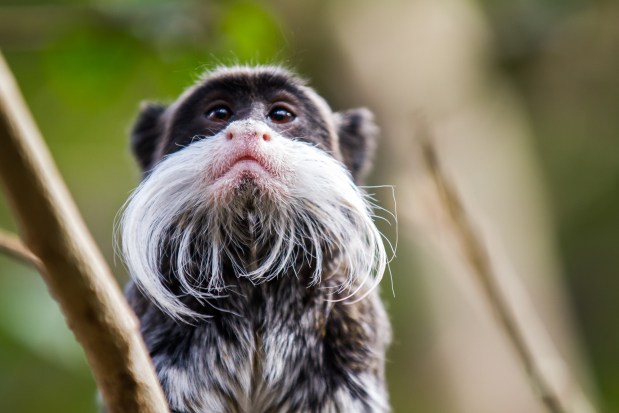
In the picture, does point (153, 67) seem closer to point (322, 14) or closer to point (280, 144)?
point (280, 144)

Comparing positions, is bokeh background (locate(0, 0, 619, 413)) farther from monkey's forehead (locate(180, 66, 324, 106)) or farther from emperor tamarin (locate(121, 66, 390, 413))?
emperor tamarin (locate(121, 66, 390, 413))

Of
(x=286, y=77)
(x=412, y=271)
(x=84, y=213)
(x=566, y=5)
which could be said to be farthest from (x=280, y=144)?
(x=84, y=213)

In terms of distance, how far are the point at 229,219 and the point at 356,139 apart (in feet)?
2.60

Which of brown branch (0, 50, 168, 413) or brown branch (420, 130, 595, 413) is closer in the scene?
brown branch (0, 50, 168, 413)

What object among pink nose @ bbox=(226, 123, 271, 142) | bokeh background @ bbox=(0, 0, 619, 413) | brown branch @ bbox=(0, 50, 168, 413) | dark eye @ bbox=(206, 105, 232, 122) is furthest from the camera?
bokeh background @ bbox=(0, 0, 619, 413)

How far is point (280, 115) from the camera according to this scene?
8.84ft

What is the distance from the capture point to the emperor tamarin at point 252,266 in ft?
8.08

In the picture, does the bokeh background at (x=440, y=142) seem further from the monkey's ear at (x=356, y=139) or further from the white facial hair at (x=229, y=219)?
the white facial hair at (x=229, y=219)

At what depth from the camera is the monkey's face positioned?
245cm

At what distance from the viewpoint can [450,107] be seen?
5.63 meters

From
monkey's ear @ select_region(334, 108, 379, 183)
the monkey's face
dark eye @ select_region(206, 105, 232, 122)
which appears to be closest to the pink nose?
the monkey's face

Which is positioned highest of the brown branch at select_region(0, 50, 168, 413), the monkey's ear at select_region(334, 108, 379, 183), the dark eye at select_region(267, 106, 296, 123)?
the monkey's ear at select_region(334, 108, 379, 183)

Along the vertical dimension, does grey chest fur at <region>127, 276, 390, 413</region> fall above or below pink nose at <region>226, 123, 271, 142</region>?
below

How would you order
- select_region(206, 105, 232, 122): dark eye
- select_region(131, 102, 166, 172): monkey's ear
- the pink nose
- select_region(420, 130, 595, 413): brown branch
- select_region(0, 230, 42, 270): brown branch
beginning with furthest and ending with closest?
1. select_region(131, 102, 166, 172): monkey's ear
2. select_region(420, 130, 595, 413): brown branch
3. select_region(206, 105, 232, 122): dark eye
4. the pink nose
5. select_region(0, 230, 42, 270): brown branch
